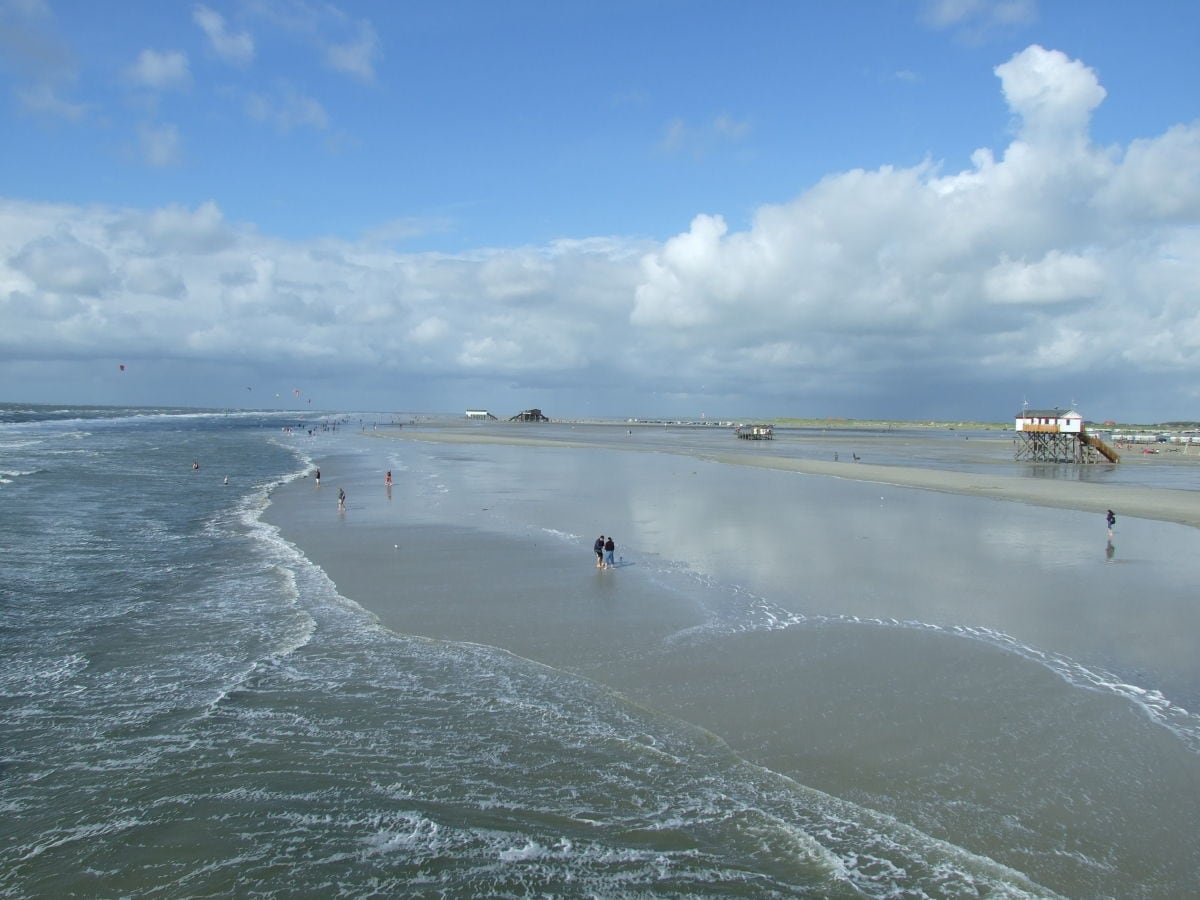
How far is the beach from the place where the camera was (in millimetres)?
9273

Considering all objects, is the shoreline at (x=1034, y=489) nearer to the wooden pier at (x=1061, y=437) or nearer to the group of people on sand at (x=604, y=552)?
the wooden pier at (x=1061, y=437)

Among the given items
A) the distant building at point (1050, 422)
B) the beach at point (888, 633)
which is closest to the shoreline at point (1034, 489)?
the beach at point (888, 633)

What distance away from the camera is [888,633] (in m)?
15.6

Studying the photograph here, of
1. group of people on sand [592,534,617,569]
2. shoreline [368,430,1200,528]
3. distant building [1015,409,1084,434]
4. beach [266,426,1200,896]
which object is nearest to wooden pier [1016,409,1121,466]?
distant building [1015,409,1084,434]

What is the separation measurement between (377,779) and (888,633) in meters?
10.9

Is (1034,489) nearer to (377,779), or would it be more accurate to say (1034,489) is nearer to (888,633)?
(888,633)

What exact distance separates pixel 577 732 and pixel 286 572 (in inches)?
530

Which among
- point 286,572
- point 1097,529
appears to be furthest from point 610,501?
point 1097,529

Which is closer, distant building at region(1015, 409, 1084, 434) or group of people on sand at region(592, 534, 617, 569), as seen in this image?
group of people on sand at region(592, 534, 617, 569)

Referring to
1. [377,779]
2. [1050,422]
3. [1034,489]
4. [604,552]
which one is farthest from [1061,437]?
[377,779]

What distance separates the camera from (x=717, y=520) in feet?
101

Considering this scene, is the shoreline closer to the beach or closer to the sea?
the beach

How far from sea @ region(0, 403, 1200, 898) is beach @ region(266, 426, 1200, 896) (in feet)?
1.15

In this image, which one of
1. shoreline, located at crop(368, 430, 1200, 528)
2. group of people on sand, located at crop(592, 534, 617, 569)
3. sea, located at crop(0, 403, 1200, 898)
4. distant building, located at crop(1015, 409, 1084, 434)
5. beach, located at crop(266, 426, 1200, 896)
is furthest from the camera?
distant building, located at crop(1015, 409, 1084, 434)
